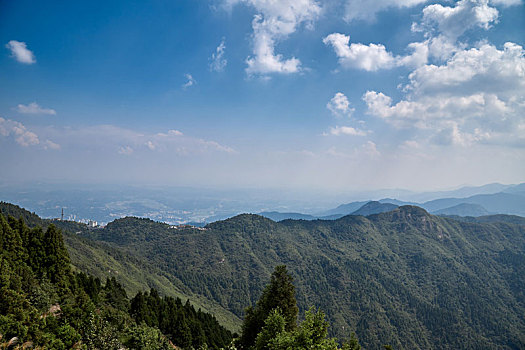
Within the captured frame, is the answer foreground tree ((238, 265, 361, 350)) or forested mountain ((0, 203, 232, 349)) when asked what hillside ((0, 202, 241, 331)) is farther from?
foreground tree ((238, 265, 361, 350))

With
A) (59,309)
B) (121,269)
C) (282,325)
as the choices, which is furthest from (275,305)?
(121,269)

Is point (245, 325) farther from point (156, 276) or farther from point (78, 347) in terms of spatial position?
point (156, 276)

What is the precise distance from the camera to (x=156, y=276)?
497ft

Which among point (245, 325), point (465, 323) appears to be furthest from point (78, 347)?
point (465, 323)

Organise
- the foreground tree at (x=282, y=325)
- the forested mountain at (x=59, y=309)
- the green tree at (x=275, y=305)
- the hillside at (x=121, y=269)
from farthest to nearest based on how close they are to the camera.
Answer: the hillside at (x=121, y=269) → the green tree at (x=275, y=305) → the forested mountain at (x=59, y=309) → the foreground tree at (x=282, y=325)

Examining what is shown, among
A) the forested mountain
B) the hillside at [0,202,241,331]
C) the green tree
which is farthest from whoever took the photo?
the hillside at [0,202,241,331]

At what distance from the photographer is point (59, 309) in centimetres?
2900

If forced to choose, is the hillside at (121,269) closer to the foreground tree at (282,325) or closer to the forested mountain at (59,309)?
the forested mountain at (59,309)

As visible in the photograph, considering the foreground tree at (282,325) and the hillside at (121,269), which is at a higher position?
the foreground tree at (282,325)

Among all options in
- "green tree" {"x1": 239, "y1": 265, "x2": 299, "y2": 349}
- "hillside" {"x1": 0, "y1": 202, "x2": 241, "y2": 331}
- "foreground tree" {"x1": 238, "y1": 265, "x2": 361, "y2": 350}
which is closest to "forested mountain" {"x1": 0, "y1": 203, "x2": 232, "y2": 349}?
"green tree" {"x1": 239, "y1": 265, "x2": 299, "y2": 349}

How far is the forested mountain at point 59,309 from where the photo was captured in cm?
2302

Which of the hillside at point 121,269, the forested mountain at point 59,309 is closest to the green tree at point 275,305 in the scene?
the forested mountain at point 59,309

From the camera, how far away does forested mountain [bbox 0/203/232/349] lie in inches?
906

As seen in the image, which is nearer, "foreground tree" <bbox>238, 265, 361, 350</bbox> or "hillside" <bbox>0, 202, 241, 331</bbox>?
"foreground tree" <bbox>238, 265, 361, 350</bbox>
